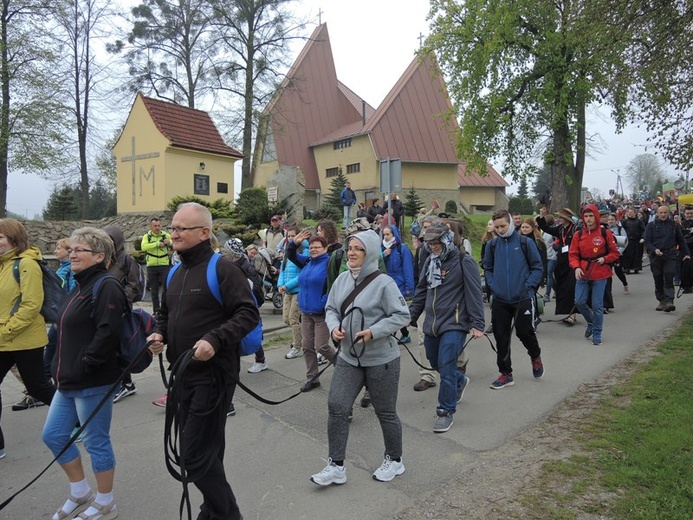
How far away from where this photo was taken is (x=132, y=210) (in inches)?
792

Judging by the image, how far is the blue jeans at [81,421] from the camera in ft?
10.5

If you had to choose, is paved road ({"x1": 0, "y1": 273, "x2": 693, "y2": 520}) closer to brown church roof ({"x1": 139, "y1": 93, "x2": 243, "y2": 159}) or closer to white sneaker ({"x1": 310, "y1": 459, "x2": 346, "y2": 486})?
white sneaker ({"x1": 310, "y1": 459, "x2": 346, "y2": 486})

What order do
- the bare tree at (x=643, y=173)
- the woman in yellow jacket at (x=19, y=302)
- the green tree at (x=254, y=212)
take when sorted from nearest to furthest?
1. the woman in yellow jacket at (x=19, y=302)
2. the green tree at (x=254, y=212)
3. the bare tree at (x=643, y=173)

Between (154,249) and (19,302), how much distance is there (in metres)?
6.21

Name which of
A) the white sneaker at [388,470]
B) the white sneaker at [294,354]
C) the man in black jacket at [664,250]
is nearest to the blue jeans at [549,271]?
the man in black jacket at [664,250]

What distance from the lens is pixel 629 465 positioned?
147 inches

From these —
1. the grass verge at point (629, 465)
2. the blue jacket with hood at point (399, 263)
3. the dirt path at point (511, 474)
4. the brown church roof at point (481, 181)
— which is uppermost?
the brown church roof at point (481, 181)

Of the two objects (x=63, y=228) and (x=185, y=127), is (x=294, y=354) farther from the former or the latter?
(x=63, y=228)

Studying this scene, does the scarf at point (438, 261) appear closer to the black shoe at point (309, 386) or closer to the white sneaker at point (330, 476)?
the black shoe at point (309, 386)

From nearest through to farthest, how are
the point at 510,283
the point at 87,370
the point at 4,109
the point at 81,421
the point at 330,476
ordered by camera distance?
the point at 87,370 < the point at 81,421 < the point at 330,476 < the point at 510,283 < the point at 4,109

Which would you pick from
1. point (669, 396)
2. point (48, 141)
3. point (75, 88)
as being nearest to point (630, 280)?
point (669, 396)

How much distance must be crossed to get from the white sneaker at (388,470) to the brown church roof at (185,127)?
17.1 metres

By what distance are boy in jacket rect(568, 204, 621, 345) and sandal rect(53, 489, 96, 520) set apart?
21.9ft

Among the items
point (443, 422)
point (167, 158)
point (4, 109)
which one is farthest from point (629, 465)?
point (4, 109)
